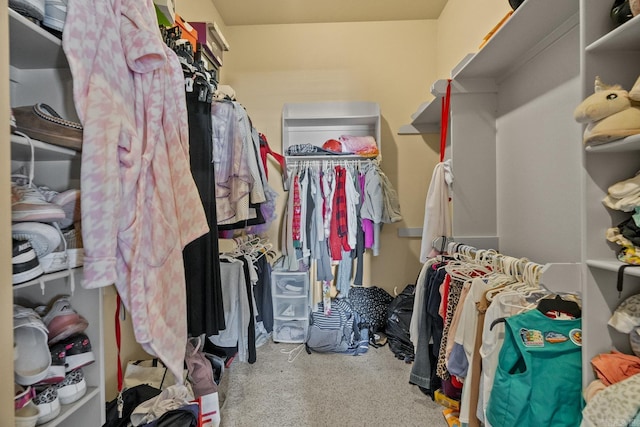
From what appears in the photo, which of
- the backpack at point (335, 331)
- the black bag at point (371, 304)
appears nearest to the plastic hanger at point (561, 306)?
the backpack at point (335, 331)

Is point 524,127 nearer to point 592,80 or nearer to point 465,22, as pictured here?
point 592,80

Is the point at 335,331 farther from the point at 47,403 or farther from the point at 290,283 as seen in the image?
the point at 47,403

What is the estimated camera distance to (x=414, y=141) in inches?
122

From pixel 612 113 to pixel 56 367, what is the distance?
69.7 inches

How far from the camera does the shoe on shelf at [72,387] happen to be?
3.14ft

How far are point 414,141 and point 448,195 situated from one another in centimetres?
120

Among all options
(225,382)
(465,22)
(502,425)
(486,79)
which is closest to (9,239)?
(502,425)

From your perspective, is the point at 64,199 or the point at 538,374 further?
the point at 538,374

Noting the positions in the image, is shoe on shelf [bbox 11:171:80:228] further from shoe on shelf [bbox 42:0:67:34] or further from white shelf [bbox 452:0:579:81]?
white shelf [bbox 452:0:579:81]

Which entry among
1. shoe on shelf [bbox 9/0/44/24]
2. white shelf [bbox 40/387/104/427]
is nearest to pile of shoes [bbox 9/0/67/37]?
shoe on shelf [bbox 9/0/44/24]

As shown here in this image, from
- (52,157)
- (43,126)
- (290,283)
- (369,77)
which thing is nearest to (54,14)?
(43,126)

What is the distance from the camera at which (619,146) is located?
88 centimetres

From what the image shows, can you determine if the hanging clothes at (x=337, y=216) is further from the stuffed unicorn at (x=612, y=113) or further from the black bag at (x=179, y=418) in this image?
the stuffed unicorn at (x=612, y=113)

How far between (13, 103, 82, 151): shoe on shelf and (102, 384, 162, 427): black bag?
1.06 meters
